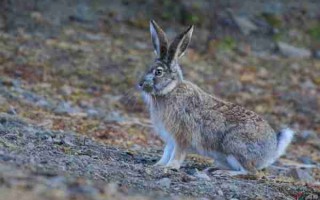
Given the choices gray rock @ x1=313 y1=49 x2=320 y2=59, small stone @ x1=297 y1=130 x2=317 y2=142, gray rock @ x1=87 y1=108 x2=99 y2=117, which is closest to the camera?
gray rock @ x1=87 y1=108 x2=99 y2=117

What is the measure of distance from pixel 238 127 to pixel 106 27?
6.96 m

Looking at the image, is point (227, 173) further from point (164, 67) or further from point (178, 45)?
point (178, 45)

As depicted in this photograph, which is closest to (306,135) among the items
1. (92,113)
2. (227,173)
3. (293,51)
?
(92,113)

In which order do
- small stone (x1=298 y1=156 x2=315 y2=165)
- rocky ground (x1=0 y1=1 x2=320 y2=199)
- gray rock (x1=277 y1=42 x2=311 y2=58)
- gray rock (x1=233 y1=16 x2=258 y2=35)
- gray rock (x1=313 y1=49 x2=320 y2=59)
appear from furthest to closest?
1. gray rock (x1=233 y1=16 x2=258 y2=35)
2. gray rock (x1=313 y1=49 x2=320 y2=59)
3. gray rock (x1=277 y1=42 x2=311 y2=58)
4. small stone (x1=298 y1=156 x2=315 y2=165)
5. rocky ground (x1=0 y1=1 x2=320 y2=199)

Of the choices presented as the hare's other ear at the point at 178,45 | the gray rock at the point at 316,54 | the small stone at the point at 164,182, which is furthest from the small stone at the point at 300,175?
the gray rock at the point at 316,54

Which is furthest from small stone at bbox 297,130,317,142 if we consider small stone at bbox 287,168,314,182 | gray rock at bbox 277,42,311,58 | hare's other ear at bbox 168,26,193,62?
hare's other ear at bbox 168,26,193,62

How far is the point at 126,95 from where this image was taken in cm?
1038

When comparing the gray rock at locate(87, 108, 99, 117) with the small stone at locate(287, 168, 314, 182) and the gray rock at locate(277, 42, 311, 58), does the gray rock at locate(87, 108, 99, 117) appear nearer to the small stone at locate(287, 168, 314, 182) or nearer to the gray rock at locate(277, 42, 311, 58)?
the small stone at locate(287, 168, 314, 182)

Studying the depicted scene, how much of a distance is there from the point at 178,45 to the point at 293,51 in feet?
23.8

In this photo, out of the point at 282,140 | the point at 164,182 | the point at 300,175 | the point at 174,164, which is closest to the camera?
the point at 164,182

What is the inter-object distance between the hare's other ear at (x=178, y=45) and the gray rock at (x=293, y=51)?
7.03 metres

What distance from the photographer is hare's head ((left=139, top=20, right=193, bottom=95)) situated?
775 centimetres

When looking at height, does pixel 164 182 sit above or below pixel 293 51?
below

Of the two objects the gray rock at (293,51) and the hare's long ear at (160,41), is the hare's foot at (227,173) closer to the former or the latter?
the hare's long ear at (160,41)
